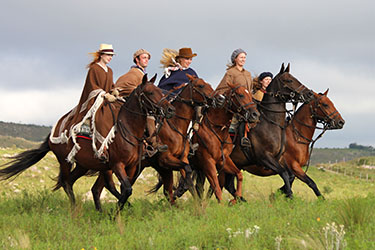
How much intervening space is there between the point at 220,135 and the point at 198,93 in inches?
44.2

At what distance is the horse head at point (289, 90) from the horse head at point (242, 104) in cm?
116

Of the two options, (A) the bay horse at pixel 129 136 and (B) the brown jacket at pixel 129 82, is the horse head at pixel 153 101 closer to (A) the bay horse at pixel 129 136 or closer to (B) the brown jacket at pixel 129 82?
(A) the bay horse at pixel 129 136

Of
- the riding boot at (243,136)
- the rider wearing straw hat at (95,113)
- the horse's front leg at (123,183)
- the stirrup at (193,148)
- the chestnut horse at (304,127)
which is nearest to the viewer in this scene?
the horse's front leg at (123,183)

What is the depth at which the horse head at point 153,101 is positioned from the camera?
7762 millimetres

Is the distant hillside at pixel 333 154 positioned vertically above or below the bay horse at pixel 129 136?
below

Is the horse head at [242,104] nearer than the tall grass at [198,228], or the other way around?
the tall grass at [198,228]

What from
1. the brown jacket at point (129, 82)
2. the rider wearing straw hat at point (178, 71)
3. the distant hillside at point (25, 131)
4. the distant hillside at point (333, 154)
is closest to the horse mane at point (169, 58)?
the rider wearing straw hat at point (178, 71)

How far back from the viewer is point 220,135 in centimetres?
939

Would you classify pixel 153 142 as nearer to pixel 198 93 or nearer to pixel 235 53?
pixel 198 93

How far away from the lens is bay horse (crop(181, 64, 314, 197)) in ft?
31.9

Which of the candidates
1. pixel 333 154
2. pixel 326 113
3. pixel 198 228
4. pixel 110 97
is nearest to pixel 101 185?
pixel 110 97

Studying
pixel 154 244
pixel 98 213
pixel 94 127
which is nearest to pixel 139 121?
pixel 94 127

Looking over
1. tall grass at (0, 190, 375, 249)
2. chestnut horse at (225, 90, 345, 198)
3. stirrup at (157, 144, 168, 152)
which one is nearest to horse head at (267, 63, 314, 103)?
chestnut horse at (225, 90, 345, 198)

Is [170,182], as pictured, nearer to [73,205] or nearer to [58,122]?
[73,205]
